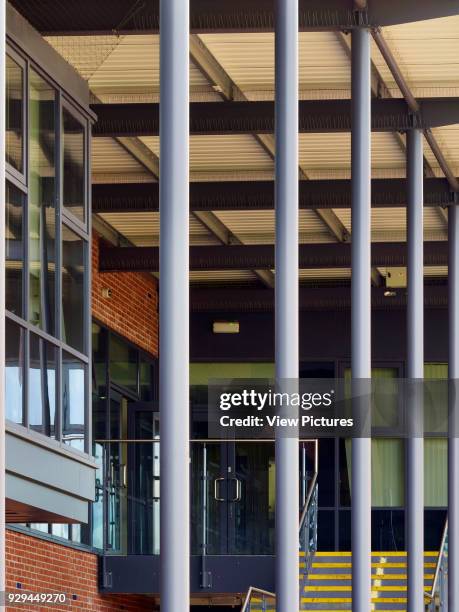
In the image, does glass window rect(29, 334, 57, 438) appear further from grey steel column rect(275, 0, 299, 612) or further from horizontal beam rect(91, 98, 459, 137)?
horizontal beam rect(91, 98, 459, 137)

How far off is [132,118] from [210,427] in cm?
950

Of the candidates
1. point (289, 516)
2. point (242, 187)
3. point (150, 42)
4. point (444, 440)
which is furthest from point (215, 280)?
point (289, 516)

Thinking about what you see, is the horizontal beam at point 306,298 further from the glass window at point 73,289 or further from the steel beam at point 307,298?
the glass window at point 73,289

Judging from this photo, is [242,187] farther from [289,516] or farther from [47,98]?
[289,516]

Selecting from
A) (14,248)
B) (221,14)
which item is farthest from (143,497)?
(14,248)

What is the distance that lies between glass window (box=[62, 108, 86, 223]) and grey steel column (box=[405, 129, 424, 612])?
402 cm

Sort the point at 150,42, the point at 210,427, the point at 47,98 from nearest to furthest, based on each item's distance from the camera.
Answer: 1. the point at 47,98
2. the point at 150,42
3. the point at 210,427

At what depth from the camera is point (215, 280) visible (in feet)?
86.2

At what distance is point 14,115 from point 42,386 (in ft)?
7.04

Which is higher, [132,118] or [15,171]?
[132,118]

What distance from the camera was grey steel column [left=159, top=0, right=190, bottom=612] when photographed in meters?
10.0

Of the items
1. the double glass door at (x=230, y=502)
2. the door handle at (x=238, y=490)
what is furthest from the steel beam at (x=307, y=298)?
the door handle at (x=238, y=490)

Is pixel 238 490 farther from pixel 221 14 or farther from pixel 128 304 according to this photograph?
pixel 221 14

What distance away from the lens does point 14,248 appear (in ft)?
41.7
